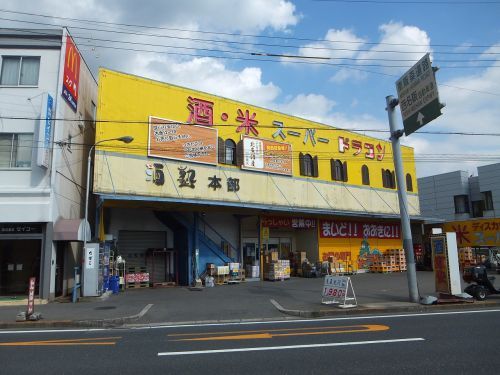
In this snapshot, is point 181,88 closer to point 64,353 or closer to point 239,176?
point 239,176

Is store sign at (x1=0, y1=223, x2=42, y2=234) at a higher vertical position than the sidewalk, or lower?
higher

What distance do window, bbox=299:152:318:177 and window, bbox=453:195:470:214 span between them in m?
28.7

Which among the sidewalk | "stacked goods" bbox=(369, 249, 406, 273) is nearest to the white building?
the sidewalk

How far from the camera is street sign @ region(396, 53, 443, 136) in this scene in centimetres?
1333

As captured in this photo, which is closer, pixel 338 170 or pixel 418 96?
pixel 418 96

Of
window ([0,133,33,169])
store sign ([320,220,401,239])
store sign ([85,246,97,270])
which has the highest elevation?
window ([0,133,33,169])

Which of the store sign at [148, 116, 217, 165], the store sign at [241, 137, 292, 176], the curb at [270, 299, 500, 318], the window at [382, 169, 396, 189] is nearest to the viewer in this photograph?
the curb at [270, 299, 500, 318]

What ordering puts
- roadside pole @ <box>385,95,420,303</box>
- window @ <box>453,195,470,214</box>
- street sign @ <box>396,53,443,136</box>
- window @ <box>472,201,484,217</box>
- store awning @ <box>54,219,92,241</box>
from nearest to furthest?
street sign @ <box>396,53,443,136</box>
roadside pole @ <box>385,95,420,303</box>
store awning @ <box>54,219,92,241</box>
window @ <box>472,201,484,217</box>
window @ <box>453,195,470,214</box>

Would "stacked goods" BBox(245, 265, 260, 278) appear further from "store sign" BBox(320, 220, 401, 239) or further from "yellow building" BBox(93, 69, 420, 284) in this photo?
"store sign" BBox(320, 220, 401, 239)

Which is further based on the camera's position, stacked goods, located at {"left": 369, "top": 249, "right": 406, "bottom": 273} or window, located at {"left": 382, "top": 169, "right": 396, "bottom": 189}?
window, located at {"left": 382, "top": 169, "right": 396, "bottom": 189}

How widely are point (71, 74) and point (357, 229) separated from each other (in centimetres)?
2111

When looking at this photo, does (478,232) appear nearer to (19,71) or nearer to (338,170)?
(338,170)

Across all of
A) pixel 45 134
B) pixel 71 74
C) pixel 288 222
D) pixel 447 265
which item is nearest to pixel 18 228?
pixel 45 134

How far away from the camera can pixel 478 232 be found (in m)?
30.3
